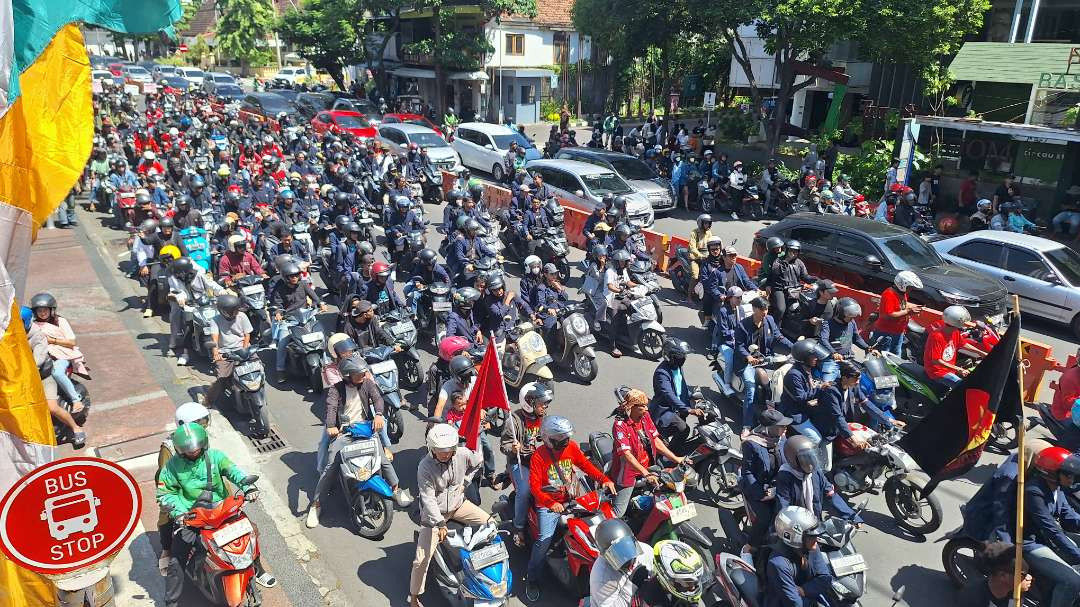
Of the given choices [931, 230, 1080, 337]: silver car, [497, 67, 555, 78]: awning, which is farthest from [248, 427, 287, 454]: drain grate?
[497, 67, 555, 78]: awning

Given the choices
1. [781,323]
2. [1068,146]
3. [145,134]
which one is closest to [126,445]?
[781,323]

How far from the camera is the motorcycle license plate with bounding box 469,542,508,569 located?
18.8ft

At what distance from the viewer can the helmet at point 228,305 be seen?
936 centimetres

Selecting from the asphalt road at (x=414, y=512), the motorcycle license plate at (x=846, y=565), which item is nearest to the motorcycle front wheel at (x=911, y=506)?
the asphalt road at (x=414, y=512)

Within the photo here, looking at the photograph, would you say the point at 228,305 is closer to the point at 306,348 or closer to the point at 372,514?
the point at 306,348

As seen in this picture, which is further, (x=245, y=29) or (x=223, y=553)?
(x=245, y=29)

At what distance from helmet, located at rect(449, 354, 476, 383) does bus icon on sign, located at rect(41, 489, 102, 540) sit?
4.22 meters

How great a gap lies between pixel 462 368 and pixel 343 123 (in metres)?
23.4

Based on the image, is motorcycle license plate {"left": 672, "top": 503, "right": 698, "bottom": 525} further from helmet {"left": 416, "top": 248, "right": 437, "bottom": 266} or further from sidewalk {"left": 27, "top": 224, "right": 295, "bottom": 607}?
helmet {"left": 416, "top": 248, "right": 437, "bottom": 266}

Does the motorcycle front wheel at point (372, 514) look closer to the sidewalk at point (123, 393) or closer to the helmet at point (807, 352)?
the sidewalk at point (123, 393)

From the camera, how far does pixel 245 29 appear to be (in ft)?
Answer: 208

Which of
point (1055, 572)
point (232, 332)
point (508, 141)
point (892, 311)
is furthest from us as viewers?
point (508, 141)

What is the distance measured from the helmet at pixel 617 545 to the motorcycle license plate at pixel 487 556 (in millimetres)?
938

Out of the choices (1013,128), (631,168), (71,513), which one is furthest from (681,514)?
(1013,128)
